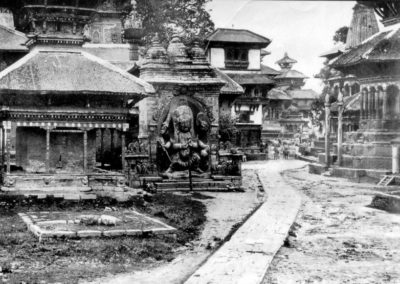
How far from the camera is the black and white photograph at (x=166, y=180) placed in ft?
38.3

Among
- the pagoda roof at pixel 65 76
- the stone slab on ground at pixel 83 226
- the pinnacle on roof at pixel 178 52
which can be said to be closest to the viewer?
the stone slab on ground at pixel 83 226

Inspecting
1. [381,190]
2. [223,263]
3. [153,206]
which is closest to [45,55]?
[153,206]

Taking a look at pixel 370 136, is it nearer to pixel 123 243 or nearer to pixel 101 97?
pixel 101 97

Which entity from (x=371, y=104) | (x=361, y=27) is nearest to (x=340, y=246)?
(x=371, y=104)

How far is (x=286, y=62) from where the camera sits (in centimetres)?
8394

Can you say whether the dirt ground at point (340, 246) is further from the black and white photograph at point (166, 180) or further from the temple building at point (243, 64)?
the temple building at point (243, 64)

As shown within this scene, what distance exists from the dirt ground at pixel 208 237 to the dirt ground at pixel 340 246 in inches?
60.4

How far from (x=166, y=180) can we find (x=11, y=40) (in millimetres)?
16674

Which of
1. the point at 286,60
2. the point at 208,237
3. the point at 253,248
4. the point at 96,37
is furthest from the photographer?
the point at 286,60

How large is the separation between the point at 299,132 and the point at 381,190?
1857 inches

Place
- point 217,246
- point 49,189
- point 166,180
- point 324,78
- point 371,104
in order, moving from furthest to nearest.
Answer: point 324,78 → point 371,104 → point 166,180 → point 49,189 → point 217,246

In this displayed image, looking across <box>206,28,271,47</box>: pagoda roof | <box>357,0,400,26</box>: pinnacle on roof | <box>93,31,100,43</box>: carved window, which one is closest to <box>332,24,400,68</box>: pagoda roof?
<box>357,0,400,26</box>: pinnacle on roof

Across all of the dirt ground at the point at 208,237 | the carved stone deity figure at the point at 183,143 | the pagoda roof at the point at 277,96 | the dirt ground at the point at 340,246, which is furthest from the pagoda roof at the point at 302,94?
the dirt ground at the point at 340,246

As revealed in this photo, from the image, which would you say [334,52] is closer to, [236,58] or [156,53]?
[236,58]
